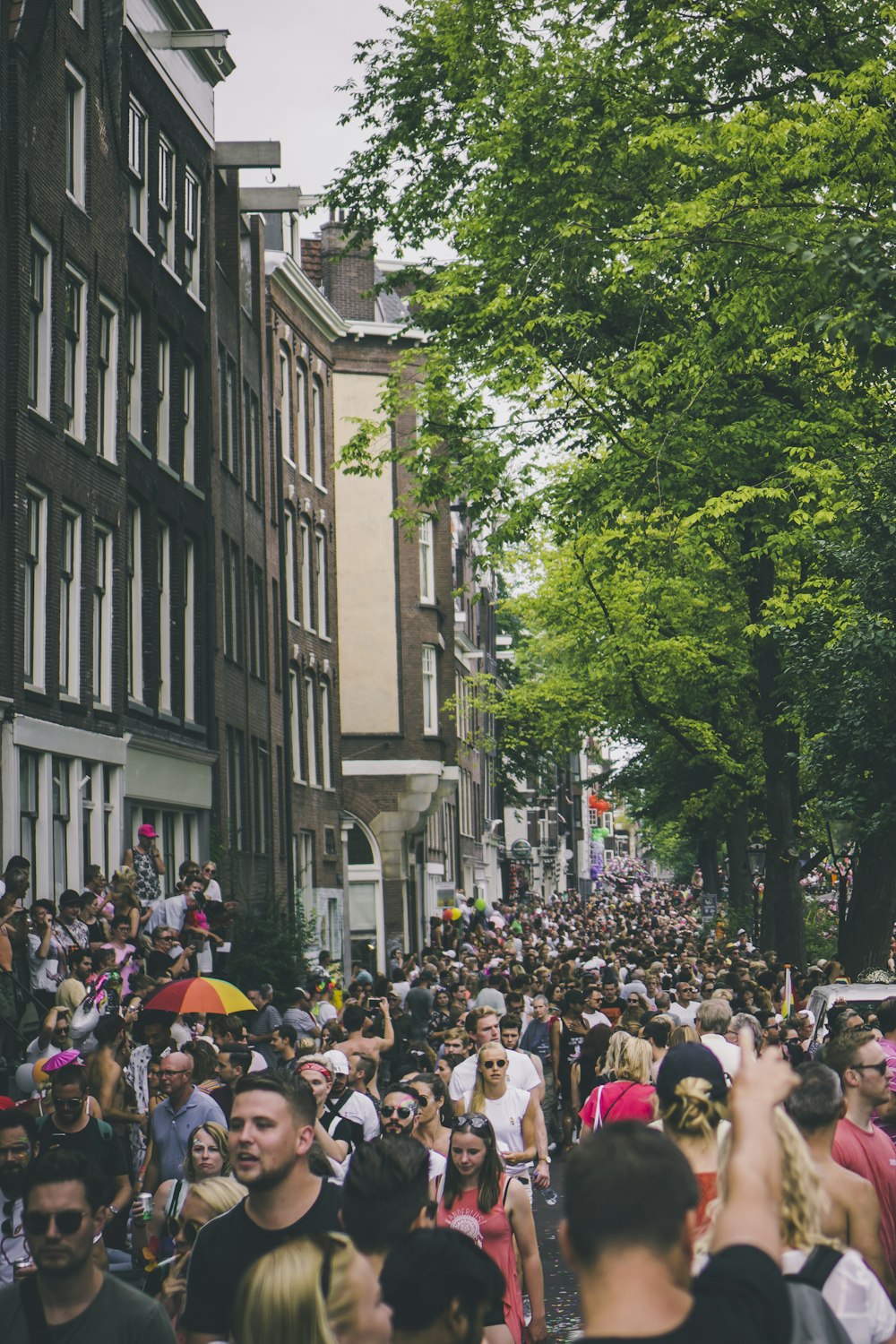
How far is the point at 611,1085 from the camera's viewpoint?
9898mm

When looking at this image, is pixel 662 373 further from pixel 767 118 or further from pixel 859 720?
pixel 859 720

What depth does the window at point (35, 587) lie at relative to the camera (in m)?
20.5

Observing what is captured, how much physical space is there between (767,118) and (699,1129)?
14.6 metres

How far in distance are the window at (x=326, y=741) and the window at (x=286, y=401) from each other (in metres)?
5.58

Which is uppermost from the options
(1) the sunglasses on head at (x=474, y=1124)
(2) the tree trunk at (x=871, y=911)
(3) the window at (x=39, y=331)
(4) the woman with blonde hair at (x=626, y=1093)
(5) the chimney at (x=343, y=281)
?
(5) the chimney at (x=343, y=281)

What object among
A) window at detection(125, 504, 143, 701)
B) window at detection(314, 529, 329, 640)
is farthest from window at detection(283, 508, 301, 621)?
window at detection(125, 504, 143, 701)

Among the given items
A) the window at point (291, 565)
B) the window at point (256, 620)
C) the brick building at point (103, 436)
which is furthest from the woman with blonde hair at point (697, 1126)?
the window at point (291, 565)

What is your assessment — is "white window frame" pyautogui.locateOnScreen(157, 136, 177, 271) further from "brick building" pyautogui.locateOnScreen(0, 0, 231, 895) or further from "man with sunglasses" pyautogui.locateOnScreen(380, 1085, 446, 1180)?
"man with sunglasses" pyautogui.locateOnScreen(380, 1085, 446, 1180)

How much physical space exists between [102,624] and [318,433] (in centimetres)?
1945

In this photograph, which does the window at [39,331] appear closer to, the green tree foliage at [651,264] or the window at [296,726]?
the green tree foliage at [651,264]

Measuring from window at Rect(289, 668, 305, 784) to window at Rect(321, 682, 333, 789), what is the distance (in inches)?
77.1

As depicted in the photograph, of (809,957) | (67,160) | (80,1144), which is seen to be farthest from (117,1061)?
(809,957)

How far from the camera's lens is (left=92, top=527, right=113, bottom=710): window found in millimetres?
23203

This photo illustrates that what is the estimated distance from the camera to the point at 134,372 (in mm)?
26078
